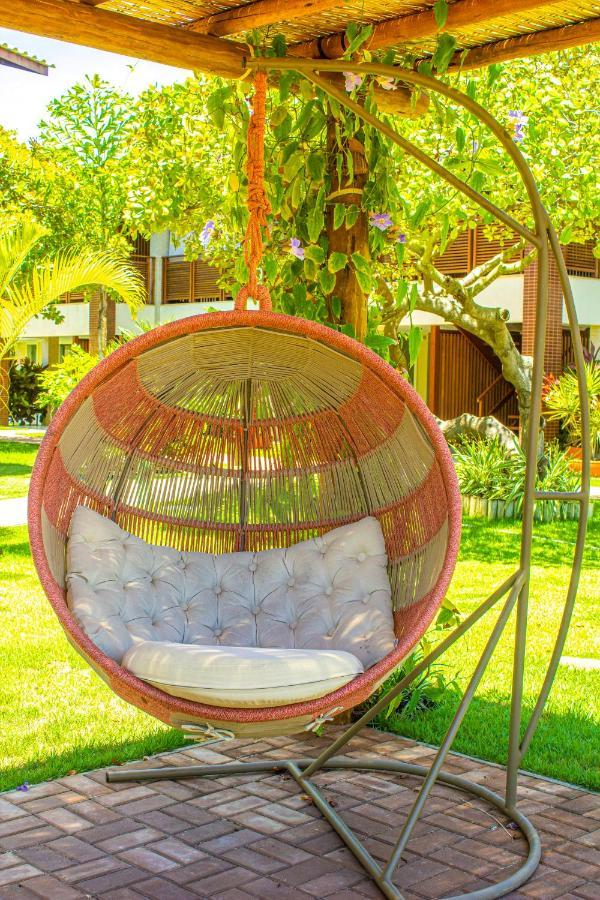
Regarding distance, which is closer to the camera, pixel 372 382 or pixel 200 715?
pixel 200 715

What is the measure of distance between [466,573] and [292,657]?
16.4ft

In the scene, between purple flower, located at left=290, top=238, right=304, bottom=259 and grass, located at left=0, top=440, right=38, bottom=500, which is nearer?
purple flower, located at left=290, top=238, right=304, bottom=259

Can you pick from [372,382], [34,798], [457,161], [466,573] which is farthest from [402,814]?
[466,573]

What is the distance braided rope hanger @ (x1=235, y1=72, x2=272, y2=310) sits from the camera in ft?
11.4

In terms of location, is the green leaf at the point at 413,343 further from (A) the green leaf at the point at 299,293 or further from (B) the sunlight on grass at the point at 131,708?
(B) the sunlight on grass at the point at 131,708

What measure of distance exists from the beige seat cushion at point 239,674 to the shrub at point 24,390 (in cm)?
1927

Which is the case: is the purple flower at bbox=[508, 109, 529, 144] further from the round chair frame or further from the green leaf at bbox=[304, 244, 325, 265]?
the round chair frame

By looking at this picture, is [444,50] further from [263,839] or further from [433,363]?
[433,363]

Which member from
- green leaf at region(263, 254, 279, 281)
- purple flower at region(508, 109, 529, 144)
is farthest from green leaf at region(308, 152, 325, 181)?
purple flower at region(508, 109, 529, 144)

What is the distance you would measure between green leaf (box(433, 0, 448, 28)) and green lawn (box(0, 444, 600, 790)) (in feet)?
7.93

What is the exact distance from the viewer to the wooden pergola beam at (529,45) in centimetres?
380

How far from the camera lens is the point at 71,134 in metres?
16.4

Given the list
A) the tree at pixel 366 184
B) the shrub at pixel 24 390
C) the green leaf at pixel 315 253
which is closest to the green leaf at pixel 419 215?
the tree at pixel 366 184

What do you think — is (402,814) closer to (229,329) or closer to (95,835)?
(95,835)
